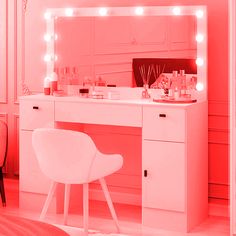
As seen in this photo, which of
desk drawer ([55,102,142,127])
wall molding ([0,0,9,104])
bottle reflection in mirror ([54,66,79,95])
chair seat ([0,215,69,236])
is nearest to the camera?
chair seat ([0,215,69,236])

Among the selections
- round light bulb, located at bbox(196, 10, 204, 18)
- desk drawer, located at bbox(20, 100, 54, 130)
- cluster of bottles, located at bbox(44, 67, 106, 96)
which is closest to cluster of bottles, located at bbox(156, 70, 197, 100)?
round light bulb, located at bbox(196, 10, 204, 18)

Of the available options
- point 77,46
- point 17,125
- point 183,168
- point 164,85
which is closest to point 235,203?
point 183,168

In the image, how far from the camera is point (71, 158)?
12.8ft

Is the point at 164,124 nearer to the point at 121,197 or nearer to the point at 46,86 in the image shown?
the point at 121,197

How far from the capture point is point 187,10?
14.6 ft

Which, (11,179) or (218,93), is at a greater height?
(218,93)

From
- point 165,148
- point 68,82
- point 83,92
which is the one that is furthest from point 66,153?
point 68,82

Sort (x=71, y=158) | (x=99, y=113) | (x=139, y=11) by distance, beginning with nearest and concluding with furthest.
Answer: (x=71, y=158) < (x=99, y=113) < (x=139, y=11)

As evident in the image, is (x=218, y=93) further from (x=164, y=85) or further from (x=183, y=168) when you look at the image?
(x=183, y=168)

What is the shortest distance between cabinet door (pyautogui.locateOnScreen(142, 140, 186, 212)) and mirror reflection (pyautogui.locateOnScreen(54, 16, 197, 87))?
0.64 meters

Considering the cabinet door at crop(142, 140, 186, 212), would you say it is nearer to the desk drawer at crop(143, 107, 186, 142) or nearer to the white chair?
the desk drawer at crop(143, 107, 186, 142)

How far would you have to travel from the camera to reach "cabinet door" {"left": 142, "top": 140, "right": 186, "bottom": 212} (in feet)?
13.7

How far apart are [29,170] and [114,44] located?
3.73ft

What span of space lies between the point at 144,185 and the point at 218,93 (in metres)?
0.86
